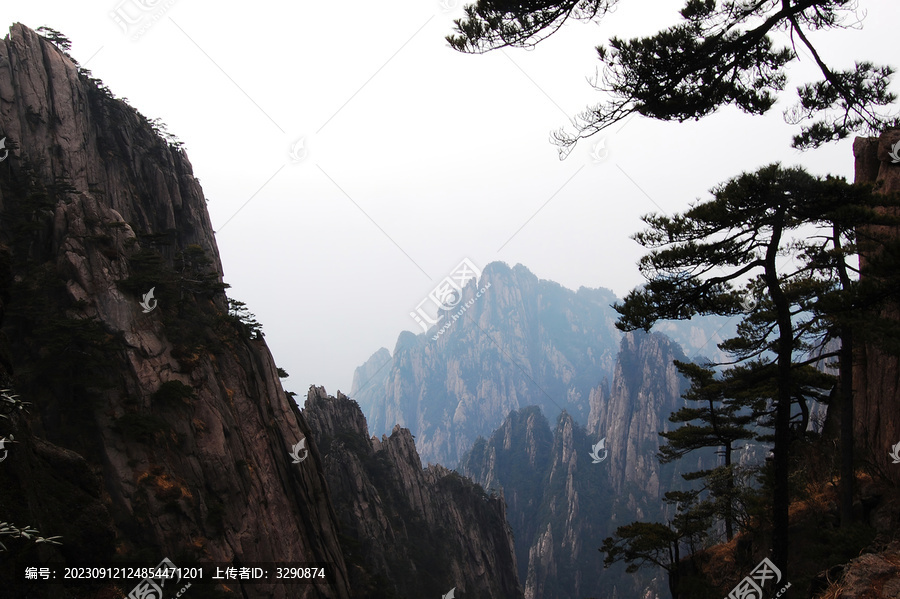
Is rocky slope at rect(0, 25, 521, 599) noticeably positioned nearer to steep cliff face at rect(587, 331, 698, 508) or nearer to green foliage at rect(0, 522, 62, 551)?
green foliage at rect(0, 522, 62, 551)

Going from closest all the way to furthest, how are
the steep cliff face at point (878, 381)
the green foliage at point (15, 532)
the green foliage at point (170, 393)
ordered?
the green foliage at point (15, 532), the steep cliff face at point (878, 381), the green foliage at point (170, 393)

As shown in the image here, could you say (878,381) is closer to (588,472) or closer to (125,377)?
(125,377)

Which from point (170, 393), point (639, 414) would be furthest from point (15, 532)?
point (639, 414)

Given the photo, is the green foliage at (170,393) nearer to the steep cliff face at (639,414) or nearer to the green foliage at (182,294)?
the green foliage at (182,294)

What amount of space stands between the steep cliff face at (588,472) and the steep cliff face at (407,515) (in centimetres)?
5014

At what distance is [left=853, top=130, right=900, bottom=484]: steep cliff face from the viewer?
38.9 feet

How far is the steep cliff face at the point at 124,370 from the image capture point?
18312 mm

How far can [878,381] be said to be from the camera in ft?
41.9

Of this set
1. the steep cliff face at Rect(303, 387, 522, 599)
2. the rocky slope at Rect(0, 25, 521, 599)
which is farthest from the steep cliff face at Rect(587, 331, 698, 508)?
the rocky slope at Rect(0, 25, 521, 599)

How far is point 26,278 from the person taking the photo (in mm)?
20172

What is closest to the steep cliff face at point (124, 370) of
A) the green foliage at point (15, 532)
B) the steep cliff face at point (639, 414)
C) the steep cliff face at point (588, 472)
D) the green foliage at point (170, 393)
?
the green foliage at point (170, 393)

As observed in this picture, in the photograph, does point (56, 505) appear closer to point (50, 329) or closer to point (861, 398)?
point (50, 329)

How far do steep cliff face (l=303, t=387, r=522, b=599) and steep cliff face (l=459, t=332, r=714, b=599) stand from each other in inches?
1974

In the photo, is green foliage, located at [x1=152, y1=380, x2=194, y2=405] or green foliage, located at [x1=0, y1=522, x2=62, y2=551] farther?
green foliage, located at [x1=152, y1=380, x2=194, y2=405]
